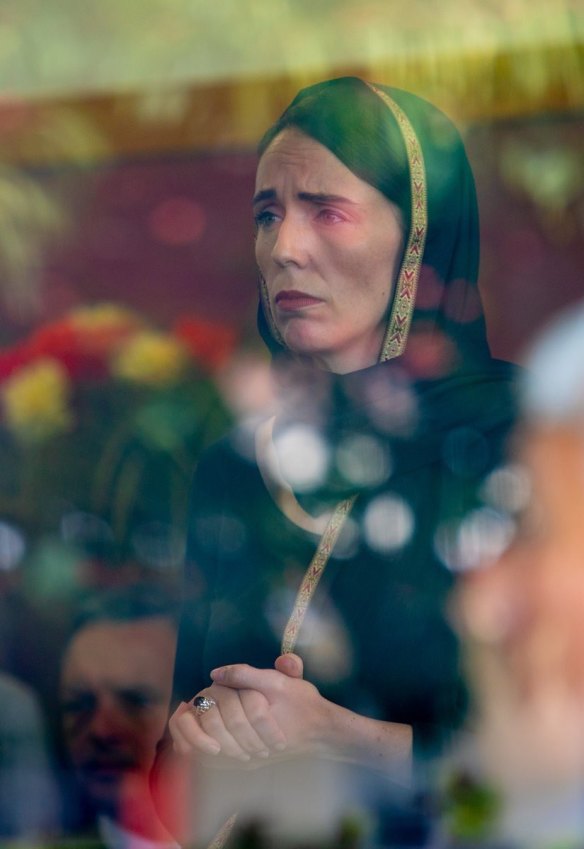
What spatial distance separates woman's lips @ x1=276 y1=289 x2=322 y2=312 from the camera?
194 centimetres

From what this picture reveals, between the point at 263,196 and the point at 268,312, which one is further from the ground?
the point at 263,196

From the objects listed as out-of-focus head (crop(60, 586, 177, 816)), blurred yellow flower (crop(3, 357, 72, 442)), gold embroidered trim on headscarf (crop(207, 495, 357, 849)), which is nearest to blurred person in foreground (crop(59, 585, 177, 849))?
out-of-focus head (crop(60, 586, 177, 816))

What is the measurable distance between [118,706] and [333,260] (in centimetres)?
84

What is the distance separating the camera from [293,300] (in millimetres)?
1951

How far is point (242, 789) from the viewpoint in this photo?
1.87 meters

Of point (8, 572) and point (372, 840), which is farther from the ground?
point (8, 572)

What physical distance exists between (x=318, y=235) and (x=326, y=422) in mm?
315

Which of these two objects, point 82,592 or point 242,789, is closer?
point 242,789

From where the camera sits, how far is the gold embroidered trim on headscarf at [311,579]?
1873 mm

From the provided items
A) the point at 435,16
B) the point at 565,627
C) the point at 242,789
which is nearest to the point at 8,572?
the point at 242,789

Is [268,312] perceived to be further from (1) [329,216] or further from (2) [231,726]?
(2) [231,726]

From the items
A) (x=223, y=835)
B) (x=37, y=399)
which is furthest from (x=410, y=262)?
(x=223, y=835)

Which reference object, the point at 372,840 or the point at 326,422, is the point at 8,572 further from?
the point at 372,840

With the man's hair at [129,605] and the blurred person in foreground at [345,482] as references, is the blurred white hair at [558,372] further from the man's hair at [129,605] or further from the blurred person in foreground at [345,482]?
the man's hair at [129,605]
